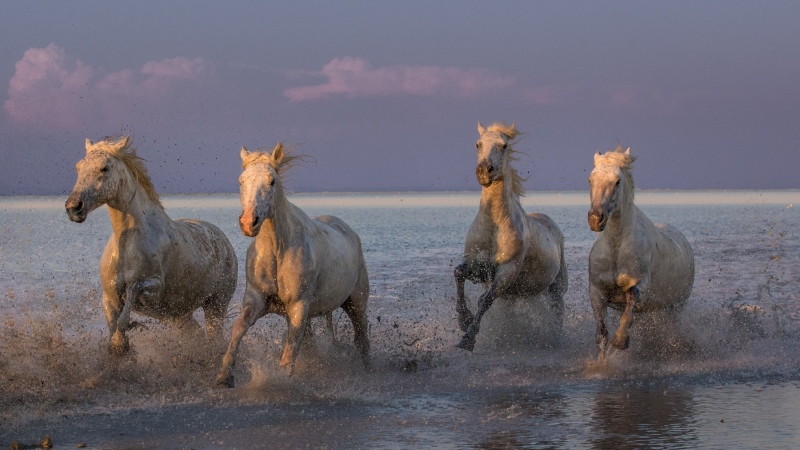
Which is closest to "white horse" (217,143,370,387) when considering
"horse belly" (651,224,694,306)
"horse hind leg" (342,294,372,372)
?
"horse hind leg" (342,294,372,372)

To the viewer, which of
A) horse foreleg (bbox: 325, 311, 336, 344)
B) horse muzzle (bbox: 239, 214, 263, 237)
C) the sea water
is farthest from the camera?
horse foreleg (bbox: 325, 311, 336, 344)

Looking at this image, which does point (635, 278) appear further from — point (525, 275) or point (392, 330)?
point (392, 330)

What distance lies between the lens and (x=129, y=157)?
367 inches

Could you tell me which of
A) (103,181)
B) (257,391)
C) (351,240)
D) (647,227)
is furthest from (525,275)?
(103,181)

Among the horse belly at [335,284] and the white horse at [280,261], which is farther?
the horse belly at [335,284]

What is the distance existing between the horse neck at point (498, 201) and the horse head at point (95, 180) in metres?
3.64

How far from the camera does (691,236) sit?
3155 cm

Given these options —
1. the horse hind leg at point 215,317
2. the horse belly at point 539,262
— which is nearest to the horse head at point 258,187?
the horse hind leg at point 215,317

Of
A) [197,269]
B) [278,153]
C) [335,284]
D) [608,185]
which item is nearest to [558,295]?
[608,185]

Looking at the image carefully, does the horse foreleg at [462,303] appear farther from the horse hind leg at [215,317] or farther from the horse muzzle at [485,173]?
the horse hind leg at [215,317]

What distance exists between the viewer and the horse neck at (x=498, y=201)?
35.4ft

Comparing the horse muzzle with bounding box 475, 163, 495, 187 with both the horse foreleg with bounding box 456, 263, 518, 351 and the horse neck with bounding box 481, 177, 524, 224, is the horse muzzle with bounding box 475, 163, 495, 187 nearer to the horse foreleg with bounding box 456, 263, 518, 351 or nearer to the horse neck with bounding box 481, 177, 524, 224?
the horse neck with bounding box 481, 177, 524, 224

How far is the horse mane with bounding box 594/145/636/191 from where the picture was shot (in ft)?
32.8

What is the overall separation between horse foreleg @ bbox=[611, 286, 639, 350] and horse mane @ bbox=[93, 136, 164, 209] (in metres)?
4.39
